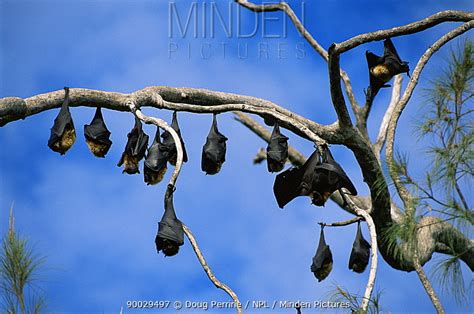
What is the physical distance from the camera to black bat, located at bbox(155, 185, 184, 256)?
4.93m

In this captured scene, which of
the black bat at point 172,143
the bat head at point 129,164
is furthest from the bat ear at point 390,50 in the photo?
the bat head at point 129,164

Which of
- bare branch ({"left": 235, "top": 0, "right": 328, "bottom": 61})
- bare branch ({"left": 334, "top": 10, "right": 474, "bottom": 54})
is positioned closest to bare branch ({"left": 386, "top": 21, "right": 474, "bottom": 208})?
bare branch ({"left": 334, "top": 10, "right": 474, "bottom": 54})

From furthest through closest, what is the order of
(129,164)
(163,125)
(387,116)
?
(387,116) → (129,164) → (163,125)

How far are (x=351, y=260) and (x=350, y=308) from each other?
1.91 meters

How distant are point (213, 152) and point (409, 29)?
1.66 meters

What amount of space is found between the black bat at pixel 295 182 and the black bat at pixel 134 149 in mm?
938

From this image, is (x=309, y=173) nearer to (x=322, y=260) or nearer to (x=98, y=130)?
(x=322, y=260)

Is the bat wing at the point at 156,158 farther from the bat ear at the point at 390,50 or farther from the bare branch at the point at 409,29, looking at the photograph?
the bat ear at the point at 390,50

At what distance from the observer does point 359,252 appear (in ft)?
21.6

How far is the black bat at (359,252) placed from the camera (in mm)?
6582

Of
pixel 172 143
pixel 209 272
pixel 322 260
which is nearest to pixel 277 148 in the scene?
pixel 172 143

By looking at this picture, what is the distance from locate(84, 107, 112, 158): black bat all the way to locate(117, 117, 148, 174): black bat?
0.32 metres

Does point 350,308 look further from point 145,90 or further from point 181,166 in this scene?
point 145,90

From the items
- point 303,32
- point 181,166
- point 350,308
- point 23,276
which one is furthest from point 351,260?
point 303,32
